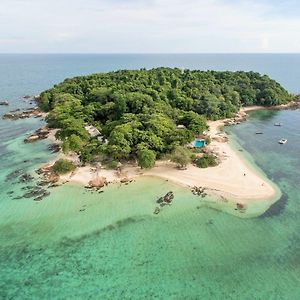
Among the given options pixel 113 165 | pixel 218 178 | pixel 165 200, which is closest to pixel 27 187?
pixel 113 165

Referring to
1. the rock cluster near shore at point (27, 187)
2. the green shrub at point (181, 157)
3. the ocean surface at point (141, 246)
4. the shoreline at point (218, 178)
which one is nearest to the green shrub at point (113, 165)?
the shoreline at point (218, 178)

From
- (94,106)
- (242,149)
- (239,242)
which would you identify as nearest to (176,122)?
(242,149)

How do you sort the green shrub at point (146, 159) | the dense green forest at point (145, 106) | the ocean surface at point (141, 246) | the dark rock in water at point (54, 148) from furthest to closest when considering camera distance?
the dark rock in water at point (54, 148)
the dense green forest at point (145, 106)
the green shrub at point (146, 159)
the ocean surface at point (141, 246)

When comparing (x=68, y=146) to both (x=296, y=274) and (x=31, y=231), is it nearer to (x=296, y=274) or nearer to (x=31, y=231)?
(x=31, y=231)

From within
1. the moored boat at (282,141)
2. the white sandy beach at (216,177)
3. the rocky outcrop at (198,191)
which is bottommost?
the moored boat at (282,141)

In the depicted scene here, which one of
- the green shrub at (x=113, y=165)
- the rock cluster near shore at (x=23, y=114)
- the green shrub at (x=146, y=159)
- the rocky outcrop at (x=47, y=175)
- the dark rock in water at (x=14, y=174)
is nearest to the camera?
the rocky outcrop at (x=47, y=175)

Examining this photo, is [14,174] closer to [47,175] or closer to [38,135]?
[47,175]

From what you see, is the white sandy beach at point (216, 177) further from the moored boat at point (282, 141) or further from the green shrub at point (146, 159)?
the moored boat at point (282, 141)
